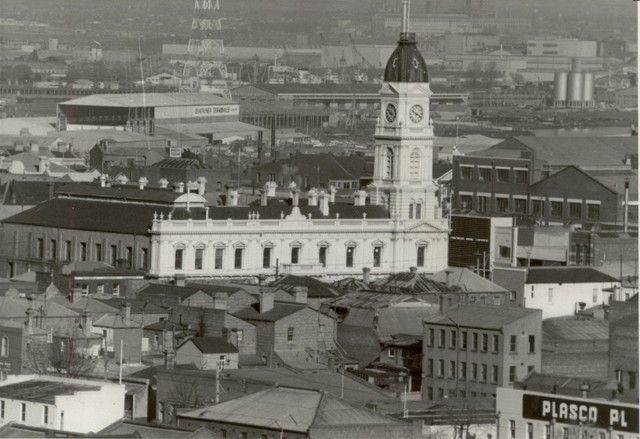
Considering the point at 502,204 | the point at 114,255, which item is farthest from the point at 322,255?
the point at 502,204

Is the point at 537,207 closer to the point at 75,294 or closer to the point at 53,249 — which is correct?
the point at 53,249

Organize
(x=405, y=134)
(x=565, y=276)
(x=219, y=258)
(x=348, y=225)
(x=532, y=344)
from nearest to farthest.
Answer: (x=532, y=344)
(x=565, y=276)
(x=219, y=258)
(x=348, y=225)
(x=405, y=134)

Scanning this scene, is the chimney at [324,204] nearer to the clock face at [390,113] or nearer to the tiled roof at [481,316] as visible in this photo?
the clock face at [390,113]

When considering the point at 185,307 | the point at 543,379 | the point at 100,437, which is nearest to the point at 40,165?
the point at 185,307

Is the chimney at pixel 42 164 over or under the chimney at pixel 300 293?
over

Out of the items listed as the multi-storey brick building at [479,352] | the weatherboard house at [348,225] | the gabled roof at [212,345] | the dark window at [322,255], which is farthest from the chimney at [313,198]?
the multi-storey brick building at [479,352]

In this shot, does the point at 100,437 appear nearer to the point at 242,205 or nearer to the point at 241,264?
the point at 241,264
